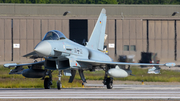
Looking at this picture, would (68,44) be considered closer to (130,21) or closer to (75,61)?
(75,61)

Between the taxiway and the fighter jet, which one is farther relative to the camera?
the fighter jet

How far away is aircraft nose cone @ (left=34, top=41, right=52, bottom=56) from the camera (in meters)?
15.2

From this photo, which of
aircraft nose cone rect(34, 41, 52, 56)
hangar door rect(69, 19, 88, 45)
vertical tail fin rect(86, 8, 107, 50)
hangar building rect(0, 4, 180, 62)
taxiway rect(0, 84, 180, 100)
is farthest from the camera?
hangar door rect(69, 19, 88, 45)

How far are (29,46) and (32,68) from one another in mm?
28648

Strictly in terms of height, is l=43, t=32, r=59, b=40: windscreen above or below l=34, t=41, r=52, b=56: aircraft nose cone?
above

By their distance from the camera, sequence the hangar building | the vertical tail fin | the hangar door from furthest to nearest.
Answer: the hangar door < the hangar building < the vertical tail fin

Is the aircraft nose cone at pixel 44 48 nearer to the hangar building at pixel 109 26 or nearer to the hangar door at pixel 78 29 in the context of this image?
the hangar building at pixel 109 26

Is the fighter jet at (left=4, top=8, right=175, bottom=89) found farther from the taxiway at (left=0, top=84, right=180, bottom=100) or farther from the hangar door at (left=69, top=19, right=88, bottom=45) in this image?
the hangar door at (left=69, top=19, right=88, bottom=45)

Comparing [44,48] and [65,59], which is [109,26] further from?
[44,48]

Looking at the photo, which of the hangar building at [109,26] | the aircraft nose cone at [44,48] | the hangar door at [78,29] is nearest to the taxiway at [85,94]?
the aircraft nose cone at [44,48]

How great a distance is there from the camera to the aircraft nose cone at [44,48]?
50.0ft

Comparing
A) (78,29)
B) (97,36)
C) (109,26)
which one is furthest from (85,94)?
(78,29)

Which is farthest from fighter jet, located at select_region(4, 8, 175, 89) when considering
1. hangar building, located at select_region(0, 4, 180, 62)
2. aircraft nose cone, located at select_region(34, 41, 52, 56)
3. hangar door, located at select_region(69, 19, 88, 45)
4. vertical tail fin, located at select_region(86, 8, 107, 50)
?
hangar door, located at select_region(69, 19, 88, 45)

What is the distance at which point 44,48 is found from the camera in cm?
1537
